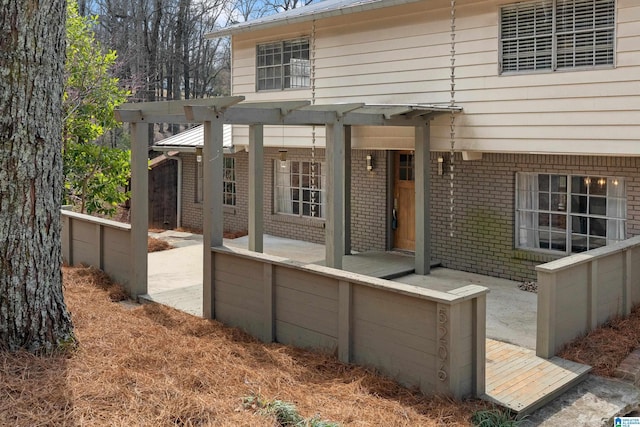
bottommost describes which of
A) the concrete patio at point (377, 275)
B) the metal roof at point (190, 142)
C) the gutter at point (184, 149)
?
the concrete patio at point (377, 275)

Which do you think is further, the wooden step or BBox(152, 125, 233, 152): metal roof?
BBox(152, 125, 233, 152): metal roof

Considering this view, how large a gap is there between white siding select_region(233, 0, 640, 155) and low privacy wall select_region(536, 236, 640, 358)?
1785mm

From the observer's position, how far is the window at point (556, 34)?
8.90 metres

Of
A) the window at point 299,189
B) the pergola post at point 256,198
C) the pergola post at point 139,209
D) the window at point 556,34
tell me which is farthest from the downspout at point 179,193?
the window at point 556,34

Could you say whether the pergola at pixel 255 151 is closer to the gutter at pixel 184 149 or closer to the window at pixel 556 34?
the window at pixel 556 34

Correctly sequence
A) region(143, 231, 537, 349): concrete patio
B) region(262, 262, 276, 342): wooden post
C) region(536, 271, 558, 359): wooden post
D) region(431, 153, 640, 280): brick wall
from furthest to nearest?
region(431, 153, 640, 280): brick wall → region(143, 231, 537, 349): concrete patio → region(262, 262, 276, 342): wooden post → region(536, 271, 558, 359): wooden post

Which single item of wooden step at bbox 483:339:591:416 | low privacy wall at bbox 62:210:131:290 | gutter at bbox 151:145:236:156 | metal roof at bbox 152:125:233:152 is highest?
metal roof at bbox 152:125:233:152

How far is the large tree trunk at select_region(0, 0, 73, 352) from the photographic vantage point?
5082 millimetres

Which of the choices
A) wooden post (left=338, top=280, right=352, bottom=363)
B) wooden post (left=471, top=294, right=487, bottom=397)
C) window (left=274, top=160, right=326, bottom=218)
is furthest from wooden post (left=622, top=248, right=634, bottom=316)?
window (left=274, top=160, right=326, bottom=218)

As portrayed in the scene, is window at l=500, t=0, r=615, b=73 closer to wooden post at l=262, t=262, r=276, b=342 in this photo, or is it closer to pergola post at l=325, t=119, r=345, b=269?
pergola post at l=325, t=119, r=345, b=269

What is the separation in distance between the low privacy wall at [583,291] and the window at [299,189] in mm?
7057

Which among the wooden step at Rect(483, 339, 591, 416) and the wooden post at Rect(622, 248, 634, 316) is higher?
the wooden post at Rect(622, 248, 634, 316)

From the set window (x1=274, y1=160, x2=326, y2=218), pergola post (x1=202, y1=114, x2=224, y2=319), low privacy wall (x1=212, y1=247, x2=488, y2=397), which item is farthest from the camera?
window (x1=274, y1=160, x2=326, y2=218)

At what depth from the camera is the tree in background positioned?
13.8 meters
